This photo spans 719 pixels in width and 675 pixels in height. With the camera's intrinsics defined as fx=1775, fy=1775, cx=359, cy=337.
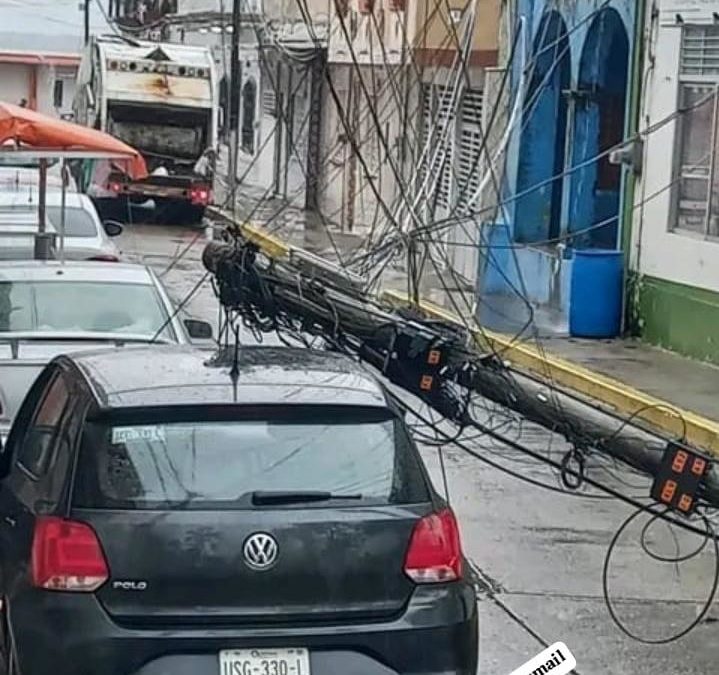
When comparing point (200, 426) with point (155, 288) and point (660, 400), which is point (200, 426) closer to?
A: point (155, 288)

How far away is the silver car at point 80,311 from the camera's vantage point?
12.2m

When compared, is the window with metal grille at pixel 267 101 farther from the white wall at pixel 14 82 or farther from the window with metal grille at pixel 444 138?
the white wall at pixel 14 82

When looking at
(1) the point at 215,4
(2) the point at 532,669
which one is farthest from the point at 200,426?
(1) the point at 215,4

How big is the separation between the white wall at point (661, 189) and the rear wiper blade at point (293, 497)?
39.4ft

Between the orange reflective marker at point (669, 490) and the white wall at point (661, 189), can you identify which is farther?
the white wall at point (661, 189)

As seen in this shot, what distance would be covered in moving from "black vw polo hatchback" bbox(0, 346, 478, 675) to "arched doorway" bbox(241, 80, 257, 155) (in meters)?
37.6

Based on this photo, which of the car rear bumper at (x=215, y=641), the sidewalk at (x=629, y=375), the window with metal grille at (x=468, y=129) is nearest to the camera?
the car rear bumper at (x=215, y=641)

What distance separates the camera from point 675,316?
60.6ft

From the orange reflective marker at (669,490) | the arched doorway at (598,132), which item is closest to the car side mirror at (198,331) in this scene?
the orange reflective marker at (669,490)

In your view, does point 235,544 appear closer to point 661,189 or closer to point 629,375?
point 629,375

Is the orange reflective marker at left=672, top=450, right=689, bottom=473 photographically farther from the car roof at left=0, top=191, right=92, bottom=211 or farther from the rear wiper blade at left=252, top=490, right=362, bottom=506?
the car roof at left=0, top=191, right=92, bottom=211

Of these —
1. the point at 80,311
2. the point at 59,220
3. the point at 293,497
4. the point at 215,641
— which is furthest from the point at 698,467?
the point at 59,220

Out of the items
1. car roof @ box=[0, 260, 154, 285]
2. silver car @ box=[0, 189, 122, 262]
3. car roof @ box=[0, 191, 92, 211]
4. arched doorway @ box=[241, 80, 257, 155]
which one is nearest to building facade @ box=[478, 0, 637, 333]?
silver car @ box=[0, 189, 122, 262]

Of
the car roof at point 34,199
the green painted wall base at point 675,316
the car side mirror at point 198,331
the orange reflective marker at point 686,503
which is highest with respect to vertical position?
the orange reflective marker at point 686,503
